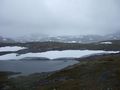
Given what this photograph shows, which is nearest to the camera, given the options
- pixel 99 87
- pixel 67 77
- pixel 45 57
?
pixel 99 87

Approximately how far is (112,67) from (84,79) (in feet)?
Answer: 23.5

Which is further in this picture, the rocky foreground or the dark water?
the dark water

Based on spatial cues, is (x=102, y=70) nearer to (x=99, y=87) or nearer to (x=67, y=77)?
(x=67, y=77)

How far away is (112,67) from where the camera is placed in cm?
4175

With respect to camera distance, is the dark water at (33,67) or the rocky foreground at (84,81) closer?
the rocky foreground at (84,81)

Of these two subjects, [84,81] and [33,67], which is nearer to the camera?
[84,81]

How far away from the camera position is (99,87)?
30250mm

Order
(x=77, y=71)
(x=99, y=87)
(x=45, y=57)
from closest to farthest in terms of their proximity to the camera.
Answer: (x=99, y=87) → (x=77, y=71) → (x=45, y=57)

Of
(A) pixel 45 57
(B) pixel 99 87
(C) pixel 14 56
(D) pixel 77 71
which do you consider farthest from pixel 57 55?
(B) pixel 99 87

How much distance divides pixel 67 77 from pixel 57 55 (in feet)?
196

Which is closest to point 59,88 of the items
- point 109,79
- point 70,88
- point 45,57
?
point 70,88

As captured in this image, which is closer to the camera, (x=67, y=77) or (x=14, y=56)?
(x=67, y=77)

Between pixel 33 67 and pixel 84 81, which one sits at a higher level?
pixel 84 81

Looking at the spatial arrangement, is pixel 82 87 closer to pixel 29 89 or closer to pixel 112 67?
pixel 29 89
